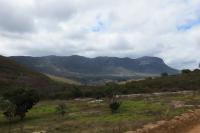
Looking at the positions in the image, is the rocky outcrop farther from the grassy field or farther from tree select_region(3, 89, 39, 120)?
tree select_region(3, 89, 39, 120)

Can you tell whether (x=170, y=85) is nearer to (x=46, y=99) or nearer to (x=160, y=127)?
(x=46, y=99)

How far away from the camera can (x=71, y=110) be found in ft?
208

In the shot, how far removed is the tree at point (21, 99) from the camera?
59062 millimetres

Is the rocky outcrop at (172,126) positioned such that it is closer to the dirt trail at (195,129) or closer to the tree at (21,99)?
the dirt trail at (195,129)

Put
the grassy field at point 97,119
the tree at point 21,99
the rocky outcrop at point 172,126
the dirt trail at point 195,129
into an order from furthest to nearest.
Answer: the tree at point 21,99 < the grassy field at point 97,119 < the dirt trail at point 195,129 < the rocky outcrop at point 172,126

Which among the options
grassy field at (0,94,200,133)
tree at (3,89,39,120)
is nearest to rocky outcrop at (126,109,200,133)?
grassy field at (0,94,200,133)

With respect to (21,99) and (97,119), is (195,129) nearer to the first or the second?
(97,119)

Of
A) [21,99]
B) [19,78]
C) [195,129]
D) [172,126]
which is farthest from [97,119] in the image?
[19,78]

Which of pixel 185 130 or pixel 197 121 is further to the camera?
pixel 197 121

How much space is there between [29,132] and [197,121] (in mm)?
16659

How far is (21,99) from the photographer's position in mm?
59562

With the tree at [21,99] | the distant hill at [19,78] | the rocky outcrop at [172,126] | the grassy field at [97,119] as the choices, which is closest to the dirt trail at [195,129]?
the rocky outcrop at [172,126]

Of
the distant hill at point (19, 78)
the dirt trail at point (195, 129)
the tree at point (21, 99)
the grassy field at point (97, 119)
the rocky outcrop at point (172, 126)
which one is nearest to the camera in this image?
the rocky outcrop at point (172, 126)

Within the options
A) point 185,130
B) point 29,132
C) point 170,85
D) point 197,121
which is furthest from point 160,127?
point 170,85
